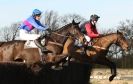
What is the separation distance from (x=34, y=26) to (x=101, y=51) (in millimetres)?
4571

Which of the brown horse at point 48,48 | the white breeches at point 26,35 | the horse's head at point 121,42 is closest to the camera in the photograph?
the brown horse at point 48,48

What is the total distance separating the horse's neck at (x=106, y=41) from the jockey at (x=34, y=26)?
4152 mm

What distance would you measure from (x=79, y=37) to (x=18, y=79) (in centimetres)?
632

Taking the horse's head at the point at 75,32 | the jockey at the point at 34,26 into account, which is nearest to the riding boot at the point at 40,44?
the jockey at the point at 34,26

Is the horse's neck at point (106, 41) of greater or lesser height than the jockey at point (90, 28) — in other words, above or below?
below

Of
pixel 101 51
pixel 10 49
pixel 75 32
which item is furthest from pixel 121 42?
pixel 10 49

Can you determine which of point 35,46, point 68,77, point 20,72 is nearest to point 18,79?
point 20,72

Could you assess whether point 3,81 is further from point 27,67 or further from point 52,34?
point 52,34

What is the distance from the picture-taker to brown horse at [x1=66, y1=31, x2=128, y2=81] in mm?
18344

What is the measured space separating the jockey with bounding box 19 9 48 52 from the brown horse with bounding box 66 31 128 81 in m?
2.27

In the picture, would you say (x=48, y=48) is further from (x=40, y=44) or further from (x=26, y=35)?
(x=26, y=35)

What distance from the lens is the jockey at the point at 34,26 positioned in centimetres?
1550

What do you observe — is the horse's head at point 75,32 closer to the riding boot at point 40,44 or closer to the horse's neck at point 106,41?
the riding boot at point 40,44

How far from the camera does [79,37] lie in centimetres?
1686
